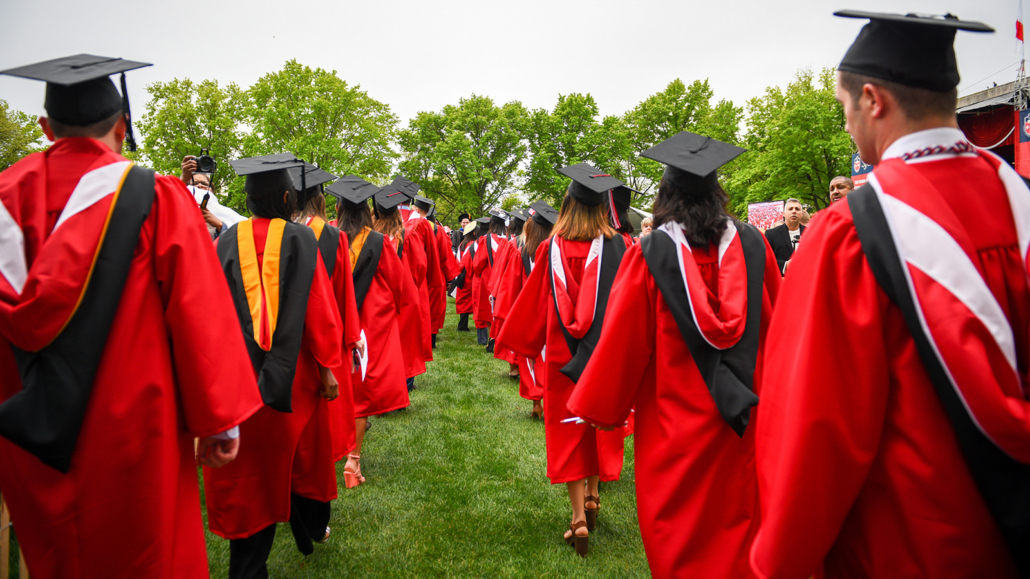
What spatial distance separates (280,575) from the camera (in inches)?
127

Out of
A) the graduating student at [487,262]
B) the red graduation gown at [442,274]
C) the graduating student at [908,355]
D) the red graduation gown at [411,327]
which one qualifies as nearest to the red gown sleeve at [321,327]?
the graduating student at [908,355]

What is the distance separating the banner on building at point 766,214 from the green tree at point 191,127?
1016 inches

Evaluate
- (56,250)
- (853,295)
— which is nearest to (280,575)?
(56,250)

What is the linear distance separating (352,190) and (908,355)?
449cm

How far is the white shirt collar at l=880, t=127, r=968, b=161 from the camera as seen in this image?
1.27m

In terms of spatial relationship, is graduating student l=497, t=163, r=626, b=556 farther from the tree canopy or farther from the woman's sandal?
the tree canopy

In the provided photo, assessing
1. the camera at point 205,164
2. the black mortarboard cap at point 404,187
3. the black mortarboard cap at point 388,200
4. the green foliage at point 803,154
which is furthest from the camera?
the green foliage at point 803,154

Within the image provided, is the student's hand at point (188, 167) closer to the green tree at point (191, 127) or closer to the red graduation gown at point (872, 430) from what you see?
the red graduation gown at point (872, 430)

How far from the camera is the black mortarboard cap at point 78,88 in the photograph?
5.67 feet

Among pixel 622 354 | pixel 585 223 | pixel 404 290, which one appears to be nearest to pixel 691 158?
pixel 622 354

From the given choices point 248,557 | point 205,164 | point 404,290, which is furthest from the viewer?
point 404,290

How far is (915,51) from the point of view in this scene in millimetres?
1286

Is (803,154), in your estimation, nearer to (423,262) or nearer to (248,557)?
(423,262)

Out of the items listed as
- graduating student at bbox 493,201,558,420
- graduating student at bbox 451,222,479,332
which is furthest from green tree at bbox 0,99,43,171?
graduating student at bbox 493,201,558,420
